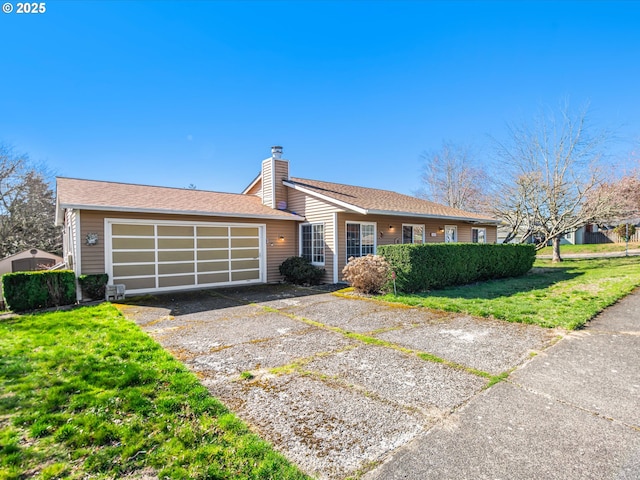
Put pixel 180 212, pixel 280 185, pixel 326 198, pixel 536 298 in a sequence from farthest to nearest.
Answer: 1. pixel 280 185
2. pixel 326 198
3. pixel 180 212
4. pixel 536 298

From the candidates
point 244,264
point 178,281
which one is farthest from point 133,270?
point 244,264

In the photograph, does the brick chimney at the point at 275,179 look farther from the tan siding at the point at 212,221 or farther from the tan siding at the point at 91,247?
the tan siding at the point at 91,247

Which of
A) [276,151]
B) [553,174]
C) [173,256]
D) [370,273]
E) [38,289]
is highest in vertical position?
[276,151]

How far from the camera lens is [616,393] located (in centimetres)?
324

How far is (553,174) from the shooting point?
652 inches

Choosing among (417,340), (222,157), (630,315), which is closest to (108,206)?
(417,340)

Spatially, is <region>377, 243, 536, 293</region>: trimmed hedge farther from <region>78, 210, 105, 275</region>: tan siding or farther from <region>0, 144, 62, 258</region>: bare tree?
<region>0, 144, 62, 258</region>: bare tree

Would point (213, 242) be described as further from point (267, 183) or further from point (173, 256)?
point (267, 183)

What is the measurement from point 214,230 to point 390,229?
666cm

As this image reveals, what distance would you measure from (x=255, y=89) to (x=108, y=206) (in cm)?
895

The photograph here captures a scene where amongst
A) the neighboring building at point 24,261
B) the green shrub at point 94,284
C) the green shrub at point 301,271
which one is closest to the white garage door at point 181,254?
the green shrub at point 94,284

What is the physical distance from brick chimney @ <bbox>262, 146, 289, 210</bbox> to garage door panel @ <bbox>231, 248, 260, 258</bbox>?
2.13 meters

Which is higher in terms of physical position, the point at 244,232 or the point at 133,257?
the point at 244,232

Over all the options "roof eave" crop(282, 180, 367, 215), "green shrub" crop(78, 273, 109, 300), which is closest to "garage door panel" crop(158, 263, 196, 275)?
"green shrub" crop(78, 273, 109, 300)
